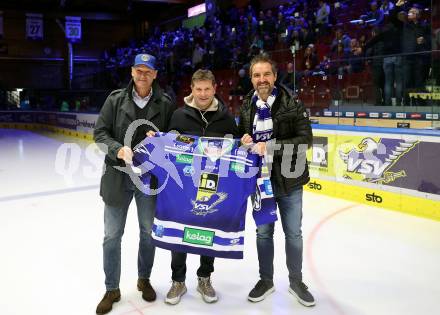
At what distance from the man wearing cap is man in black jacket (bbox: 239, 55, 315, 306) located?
56 cm

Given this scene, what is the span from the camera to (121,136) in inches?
101

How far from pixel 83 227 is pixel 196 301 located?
215cm

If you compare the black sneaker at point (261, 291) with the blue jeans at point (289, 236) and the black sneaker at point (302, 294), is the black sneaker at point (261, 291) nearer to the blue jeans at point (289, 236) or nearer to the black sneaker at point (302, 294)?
the blue jeans at point (289, 236)

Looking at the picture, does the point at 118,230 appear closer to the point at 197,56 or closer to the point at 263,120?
the point at 263,120

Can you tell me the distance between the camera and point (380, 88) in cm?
538

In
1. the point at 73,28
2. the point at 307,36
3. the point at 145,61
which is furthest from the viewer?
the point at 73,28

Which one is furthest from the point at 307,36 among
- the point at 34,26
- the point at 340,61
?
the point at 34,26

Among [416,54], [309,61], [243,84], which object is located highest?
[309,61]

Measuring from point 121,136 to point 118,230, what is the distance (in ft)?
1.90

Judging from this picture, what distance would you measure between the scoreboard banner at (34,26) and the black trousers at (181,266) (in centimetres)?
2279

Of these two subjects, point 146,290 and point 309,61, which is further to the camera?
point 309,61

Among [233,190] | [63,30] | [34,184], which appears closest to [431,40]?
[233,190]

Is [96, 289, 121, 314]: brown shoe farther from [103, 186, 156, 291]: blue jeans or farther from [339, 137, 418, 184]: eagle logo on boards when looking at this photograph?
[339, 137, 418, 184]: eagle logo on boards

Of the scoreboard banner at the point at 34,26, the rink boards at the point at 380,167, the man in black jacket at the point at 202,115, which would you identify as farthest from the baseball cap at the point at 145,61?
the scoreboard banner at the point at 34,26
